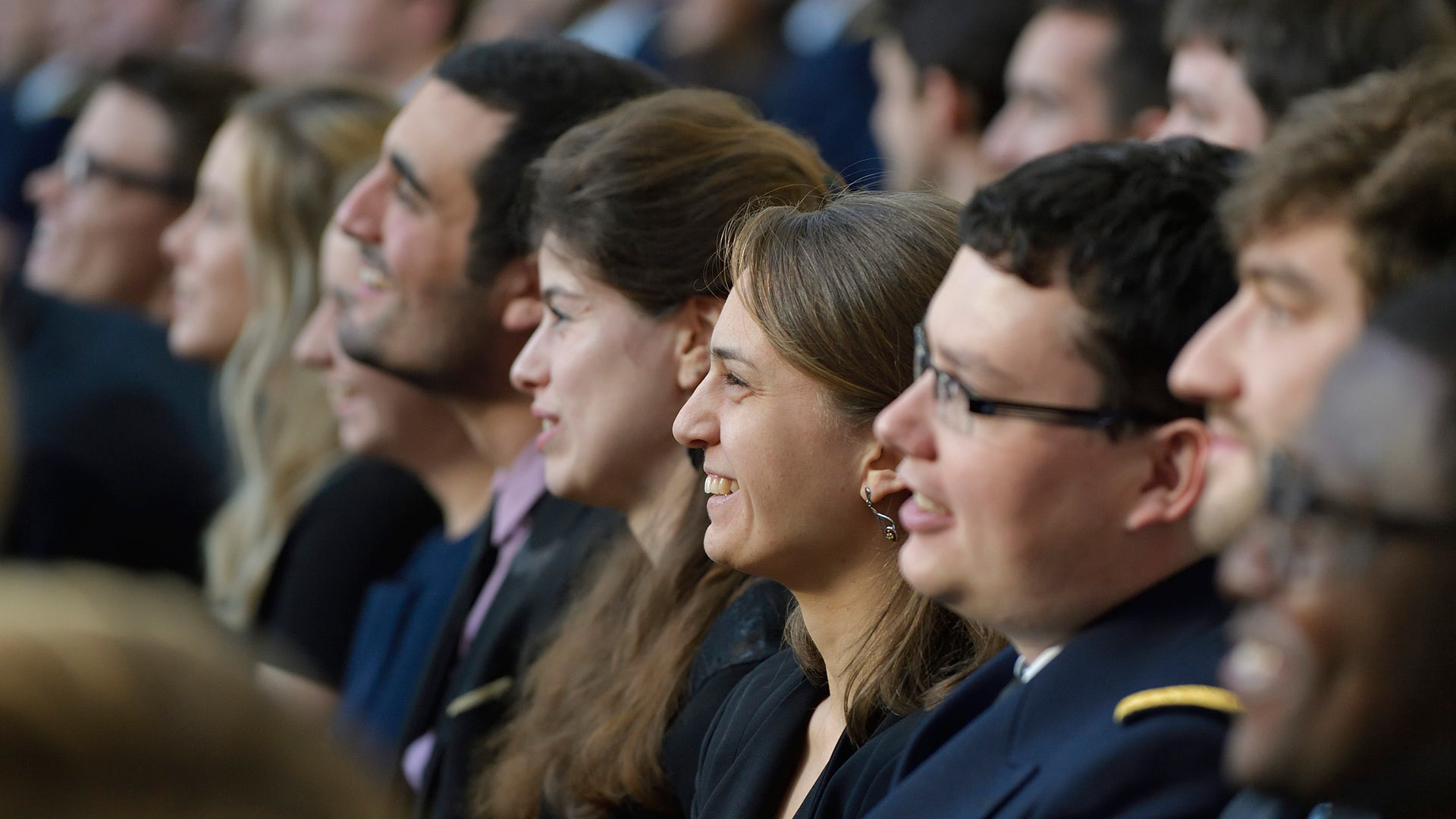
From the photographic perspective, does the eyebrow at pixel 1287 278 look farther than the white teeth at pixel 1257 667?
Yes

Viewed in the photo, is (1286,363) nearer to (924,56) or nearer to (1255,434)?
(1255,434)

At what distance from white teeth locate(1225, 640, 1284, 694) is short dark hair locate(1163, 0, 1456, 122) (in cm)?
226

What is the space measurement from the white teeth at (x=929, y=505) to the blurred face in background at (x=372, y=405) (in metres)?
2.14

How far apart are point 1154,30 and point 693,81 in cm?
241

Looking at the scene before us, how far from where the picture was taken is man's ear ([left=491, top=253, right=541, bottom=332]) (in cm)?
367

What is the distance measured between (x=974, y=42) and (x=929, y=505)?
13.6ft

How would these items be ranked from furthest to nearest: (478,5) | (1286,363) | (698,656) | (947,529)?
(478,5) < (698,656) < (947,529) < (1286,363)

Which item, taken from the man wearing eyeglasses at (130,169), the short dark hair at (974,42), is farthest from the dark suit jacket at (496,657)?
the short dark hair at (974,42)

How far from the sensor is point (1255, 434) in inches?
67.2

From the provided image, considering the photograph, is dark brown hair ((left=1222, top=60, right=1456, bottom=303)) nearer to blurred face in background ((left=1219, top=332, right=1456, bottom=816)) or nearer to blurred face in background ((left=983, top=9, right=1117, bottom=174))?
blurred face in background ((left=1219, top=332, right=1456, bottom=816))

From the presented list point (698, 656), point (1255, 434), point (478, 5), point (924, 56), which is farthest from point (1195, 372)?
point (478, 5)

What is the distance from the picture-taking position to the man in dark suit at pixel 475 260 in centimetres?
363

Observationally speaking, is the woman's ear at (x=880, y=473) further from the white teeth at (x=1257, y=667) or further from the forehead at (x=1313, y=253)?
the white teeth at (x=1257, y=667)

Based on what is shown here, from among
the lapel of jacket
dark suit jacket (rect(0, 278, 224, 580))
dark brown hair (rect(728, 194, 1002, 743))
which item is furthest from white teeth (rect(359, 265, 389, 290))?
dark brown hair (rect(728, 194, 1002, 743))
